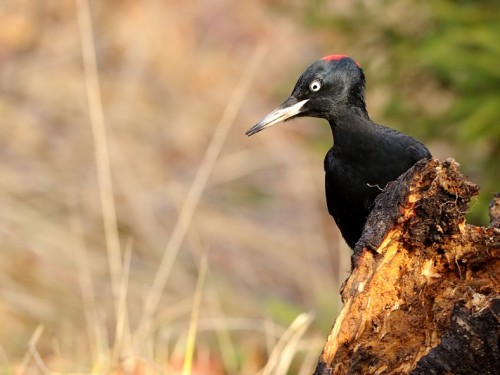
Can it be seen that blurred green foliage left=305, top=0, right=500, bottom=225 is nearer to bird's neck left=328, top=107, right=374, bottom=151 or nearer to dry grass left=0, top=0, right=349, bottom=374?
dry grass left=0, top=0, right=349, bottom=374

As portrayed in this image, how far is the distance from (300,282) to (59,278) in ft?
7.41

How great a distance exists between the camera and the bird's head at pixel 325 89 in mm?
3734

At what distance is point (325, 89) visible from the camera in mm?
3742

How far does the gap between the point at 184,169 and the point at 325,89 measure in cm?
543

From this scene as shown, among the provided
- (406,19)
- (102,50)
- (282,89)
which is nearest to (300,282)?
(282,89)

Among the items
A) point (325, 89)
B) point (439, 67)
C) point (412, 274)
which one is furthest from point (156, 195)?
point (412, 274)

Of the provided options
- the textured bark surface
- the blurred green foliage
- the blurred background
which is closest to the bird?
the blurred background

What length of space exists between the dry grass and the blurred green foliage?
0.63 metres

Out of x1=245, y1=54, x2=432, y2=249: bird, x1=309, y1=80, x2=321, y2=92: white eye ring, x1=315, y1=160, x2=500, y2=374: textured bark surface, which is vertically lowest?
x1=315, y1=160, x2=500, y2=374: textured bark surface

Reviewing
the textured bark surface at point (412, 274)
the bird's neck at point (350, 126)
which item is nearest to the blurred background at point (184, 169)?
the bird's neck at point (350, 126)

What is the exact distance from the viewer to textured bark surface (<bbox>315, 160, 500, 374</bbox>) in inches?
97.6

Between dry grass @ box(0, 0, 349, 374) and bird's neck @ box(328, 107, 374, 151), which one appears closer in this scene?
bird's neck @ box(328, 107, 374, 151)

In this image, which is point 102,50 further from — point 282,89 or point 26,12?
point 282,89

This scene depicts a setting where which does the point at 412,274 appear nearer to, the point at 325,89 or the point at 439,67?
the point at 325,89
